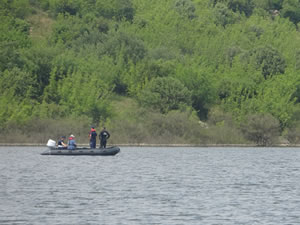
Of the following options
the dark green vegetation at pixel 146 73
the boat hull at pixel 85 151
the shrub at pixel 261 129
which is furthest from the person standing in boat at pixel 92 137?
the shrub at pixel 261 129

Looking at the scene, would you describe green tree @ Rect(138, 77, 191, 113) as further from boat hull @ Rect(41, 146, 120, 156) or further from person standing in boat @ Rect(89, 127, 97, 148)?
boat hull @ Rect(41, 146, 120, 156)

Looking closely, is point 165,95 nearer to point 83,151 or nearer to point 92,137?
point 92,137

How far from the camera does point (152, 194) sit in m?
35.6

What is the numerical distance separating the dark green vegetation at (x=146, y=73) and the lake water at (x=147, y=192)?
99.5 feet

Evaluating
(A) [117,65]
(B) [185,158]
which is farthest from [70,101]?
(B) [185,158]

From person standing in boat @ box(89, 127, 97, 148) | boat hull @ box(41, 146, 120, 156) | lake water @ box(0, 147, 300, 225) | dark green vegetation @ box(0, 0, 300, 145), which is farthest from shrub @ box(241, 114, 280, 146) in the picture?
lake water @ box(0, 147, 300, 225)

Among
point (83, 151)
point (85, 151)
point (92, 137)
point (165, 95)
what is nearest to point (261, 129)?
point (165, 95)

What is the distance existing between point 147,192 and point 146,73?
2776 inches

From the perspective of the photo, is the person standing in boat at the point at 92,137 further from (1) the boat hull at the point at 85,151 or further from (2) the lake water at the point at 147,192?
(2) the lake water at the point at 147,192

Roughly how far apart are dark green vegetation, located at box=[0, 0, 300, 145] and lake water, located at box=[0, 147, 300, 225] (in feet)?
99.5

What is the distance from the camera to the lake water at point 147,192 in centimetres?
2844

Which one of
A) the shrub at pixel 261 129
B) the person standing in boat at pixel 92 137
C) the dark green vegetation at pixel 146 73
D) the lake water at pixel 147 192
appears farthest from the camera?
the shrub at pixel 261 129

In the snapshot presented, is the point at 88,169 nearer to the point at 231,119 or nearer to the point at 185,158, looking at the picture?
the point at 185,158

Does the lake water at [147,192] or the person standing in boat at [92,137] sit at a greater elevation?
the person standing in boat at [92,137]
